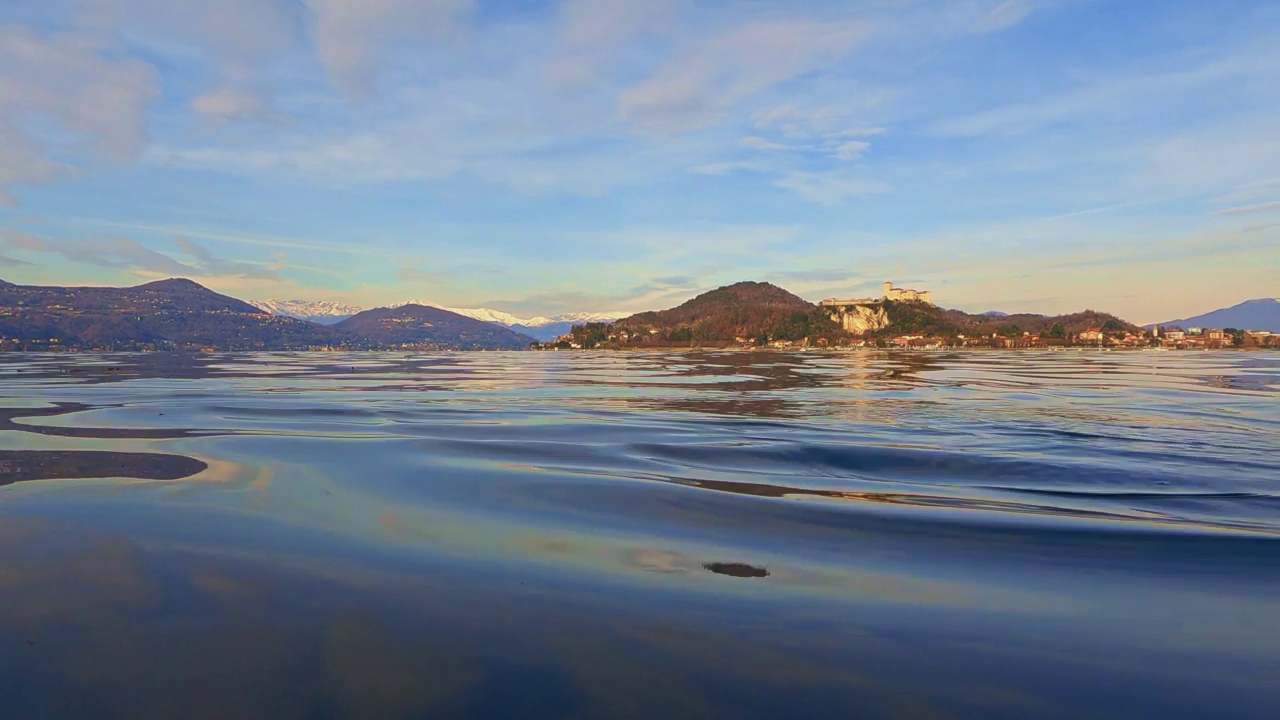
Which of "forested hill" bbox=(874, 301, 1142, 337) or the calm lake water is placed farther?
"forested hill" bbox=(874, 301, 1142, 337)

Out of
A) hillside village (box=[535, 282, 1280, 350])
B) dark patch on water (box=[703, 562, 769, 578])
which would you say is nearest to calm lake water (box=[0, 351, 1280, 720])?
dark patch on water (box=[703, 562, 769, 578])

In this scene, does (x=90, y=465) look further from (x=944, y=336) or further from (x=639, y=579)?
(x=944, y=336)

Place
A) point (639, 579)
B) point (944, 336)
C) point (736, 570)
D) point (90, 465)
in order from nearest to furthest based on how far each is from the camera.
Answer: point (639, 579), point (736, 570), point (90, 465), point (944, 336)

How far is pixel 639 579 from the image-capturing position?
6.95 m

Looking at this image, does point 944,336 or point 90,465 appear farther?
point 944,336

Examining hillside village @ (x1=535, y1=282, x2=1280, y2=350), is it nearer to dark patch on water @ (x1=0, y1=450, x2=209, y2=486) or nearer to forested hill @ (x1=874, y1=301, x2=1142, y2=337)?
forested hill @ (x1=874, y1=301, x2=1142, y2=337)

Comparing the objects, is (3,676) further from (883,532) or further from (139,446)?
(139,446)

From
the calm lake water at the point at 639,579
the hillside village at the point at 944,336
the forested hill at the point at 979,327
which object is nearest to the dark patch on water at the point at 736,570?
the calm lake water at the point at 639,579

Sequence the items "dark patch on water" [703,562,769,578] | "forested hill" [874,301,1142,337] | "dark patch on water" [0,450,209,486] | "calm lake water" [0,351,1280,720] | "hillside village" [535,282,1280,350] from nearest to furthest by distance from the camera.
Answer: "calm lake water" [0,351,1280,720] → "dark patch on water" [703,562,769,578] → "dark patch on water" [0,450,209,486] → "hillside village" [535,282,1280,350] → "forested hill" [874,301,1142,337]

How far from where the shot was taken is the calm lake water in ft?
15.7

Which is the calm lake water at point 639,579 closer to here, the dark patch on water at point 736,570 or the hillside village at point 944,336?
the dark patch on water at point 736,570

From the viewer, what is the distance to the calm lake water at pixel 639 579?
479cm

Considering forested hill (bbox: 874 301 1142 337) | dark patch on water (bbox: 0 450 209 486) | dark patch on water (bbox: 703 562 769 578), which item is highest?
forested hill (bbox: 874 301 1142 337)

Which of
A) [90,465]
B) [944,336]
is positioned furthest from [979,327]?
[90,465]
